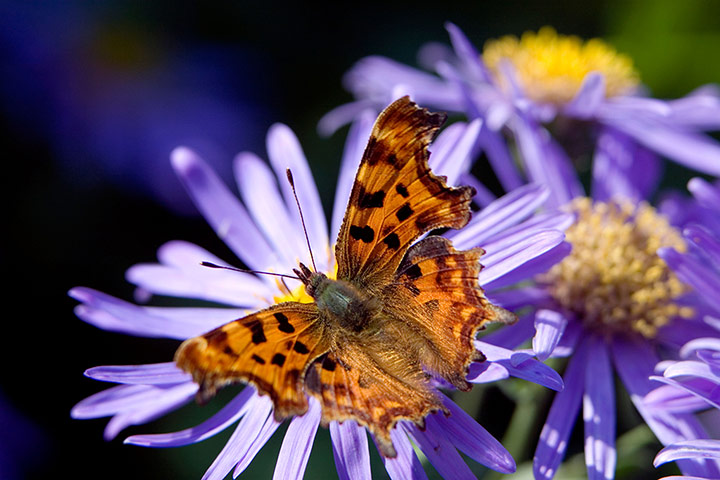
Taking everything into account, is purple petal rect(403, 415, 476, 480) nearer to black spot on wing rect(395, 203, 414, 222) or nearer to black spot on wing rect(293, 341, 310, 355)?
black spot on wing rect(293, 341, 310, 355)

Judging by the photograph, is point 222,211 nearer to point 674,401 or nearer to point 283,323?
point 283,323

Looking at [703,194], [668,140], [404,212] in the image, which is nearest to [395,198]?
[404,212]

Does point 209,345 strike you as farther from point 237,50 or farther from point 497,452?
point 237,50

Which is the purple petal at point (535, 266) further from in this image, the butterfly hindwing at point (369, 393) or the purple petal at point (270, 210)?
the purple petal at point (270, 210)

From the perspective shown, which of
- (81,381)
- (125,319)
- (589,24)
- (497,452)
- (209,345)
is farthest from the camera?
(589,24)

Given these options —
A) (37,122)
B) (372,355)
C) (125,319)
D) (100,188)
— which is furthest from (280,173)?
(37,122)

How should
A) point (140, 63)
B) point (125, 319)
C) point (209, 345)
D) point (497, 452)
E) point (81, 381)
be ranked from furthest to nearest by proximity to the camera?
point (140, 63) → point (81, 381) → point (125, 319) → point (497, 452) → point (209, 345)

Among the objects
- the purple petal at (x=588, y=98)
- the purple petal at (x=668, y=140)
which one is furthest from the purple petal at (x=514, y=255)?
the purple petal at (x=668, y=140)

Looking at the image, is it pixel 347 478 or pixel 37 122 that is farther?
pixel 37 122
